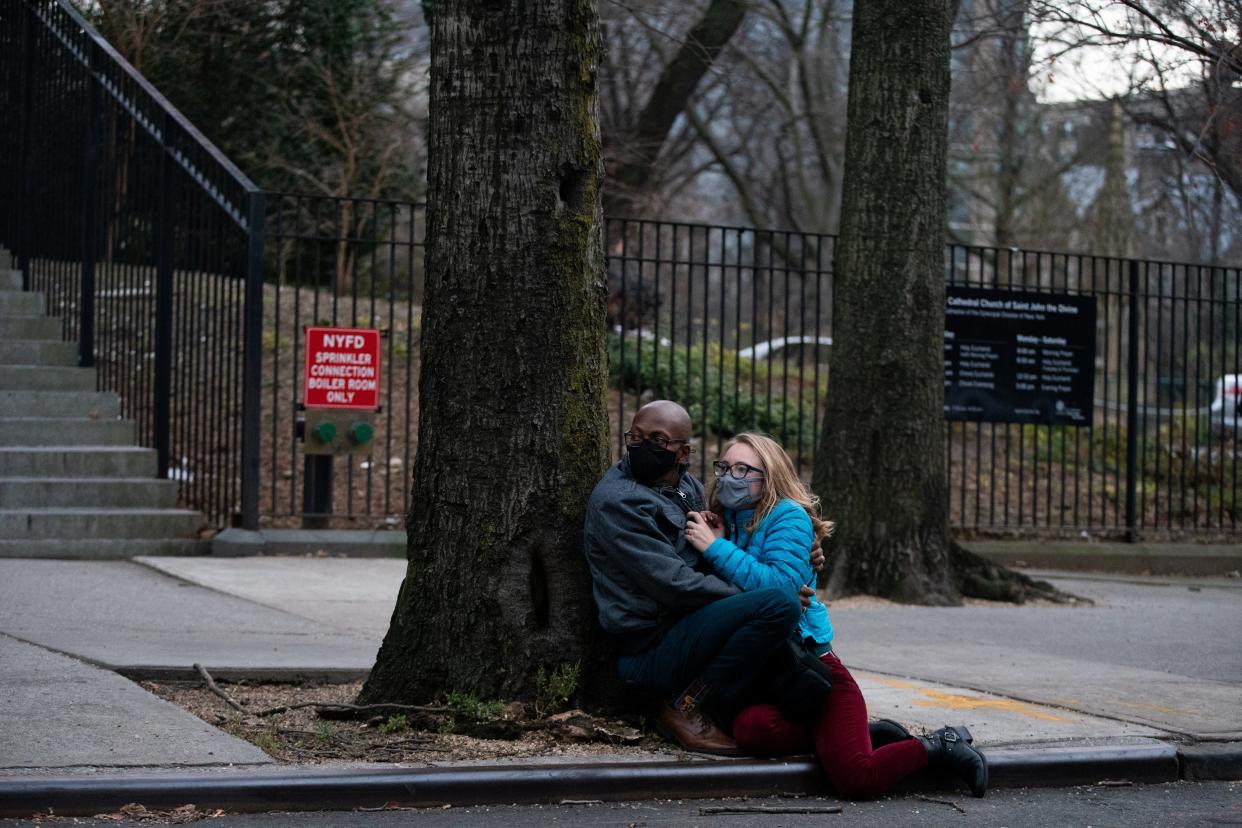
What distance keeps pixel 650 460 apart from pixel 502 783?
124 cm

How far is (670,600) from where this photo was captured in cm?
528

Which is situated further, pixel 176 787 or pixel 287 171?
pixel 287 171

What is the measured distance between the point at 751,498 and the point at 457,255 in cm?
143

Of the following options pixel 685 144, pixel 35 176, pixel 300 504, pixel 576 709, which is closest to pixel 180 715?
pixel 576 709

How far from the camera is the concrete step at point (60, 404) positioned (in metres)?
11.8

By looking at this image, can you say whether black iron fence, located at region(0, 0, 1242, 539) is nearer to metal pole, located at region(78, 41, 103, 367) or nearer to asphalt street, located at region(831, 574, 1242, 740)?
metal pole, located at region(78, 41, 103, 367)

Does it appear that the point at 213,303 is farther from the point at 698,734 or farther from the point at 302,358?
the point at 698,734

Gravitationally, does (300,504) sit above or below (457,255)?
below

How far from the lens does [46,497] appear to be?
1105 cm

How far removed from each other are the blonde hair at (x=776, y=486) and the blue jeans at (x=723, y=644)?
364 mm

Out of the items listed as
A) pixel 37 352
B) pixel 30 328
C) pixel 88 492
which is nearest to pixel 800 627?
pixel 88 492

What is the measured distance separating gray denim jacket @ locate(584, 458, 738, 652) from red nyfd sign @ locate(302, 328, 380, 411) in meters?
6.25

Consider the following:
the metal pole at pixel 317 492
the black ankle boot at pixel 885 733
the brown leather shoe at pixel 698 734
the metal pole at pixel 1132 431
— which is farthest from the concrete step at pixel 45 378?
the metal pole at pixel 1132 431

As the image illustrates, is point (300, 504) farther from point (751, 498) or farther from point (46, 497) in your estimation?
point (751, 498)
